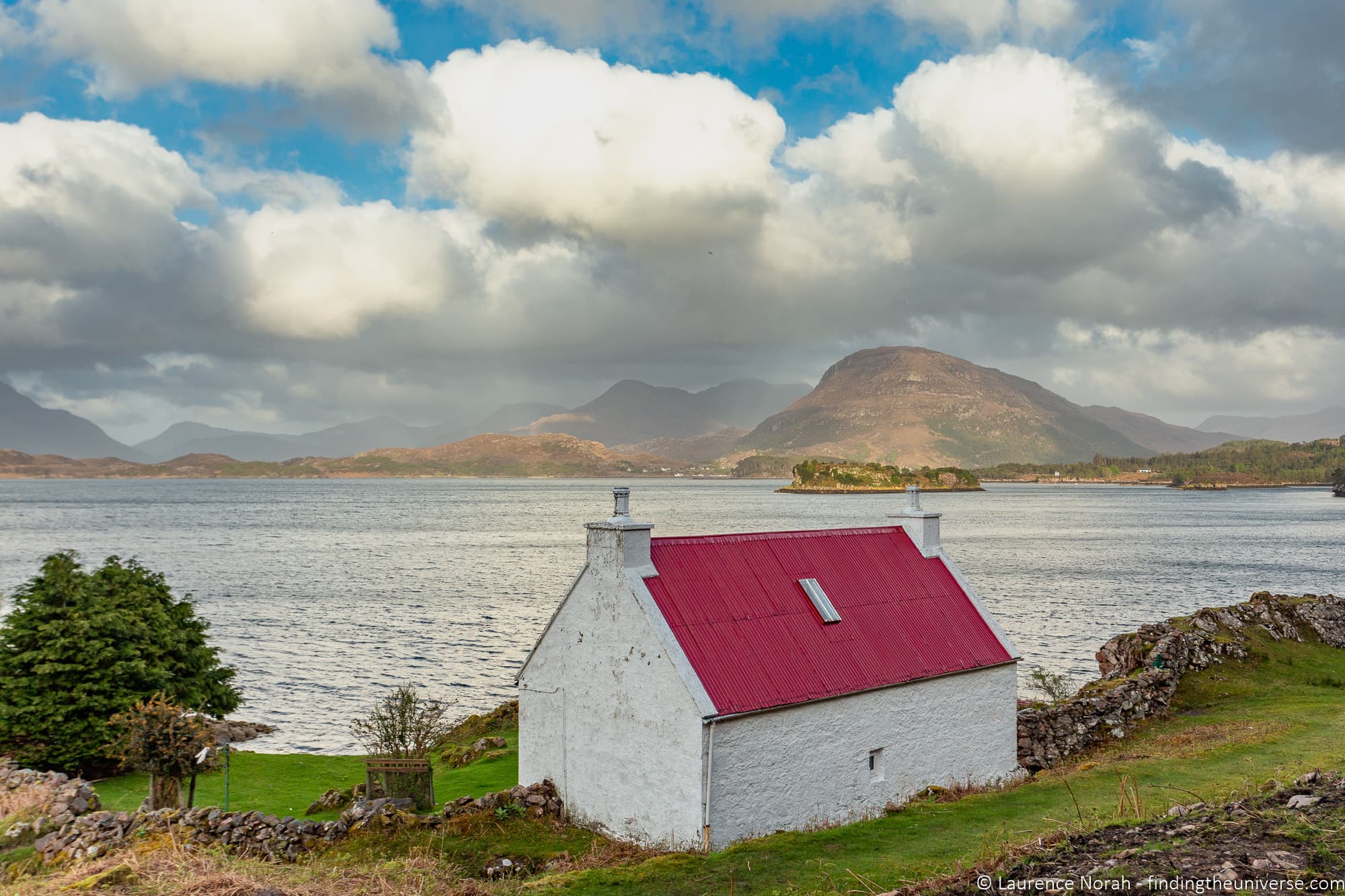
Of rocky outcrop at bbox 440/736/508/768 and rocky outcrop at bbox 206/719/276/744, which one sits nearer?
rocky outcrop at bbox 440/736/508/768

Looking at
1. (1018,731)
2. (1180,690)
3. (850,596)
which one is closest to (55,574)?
(850,596)

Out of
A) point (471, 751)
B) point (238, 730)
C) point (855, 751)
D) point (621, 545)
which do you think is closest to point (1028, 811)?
point (855, 751)

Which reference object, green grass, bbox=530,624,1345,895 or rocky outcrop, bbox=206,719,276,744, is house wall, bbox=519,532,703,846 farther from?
rocky outcrop, bbox=206,719,276,744

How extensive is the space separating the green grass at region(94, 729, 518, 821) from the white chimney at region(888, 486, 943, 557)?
1503 cm

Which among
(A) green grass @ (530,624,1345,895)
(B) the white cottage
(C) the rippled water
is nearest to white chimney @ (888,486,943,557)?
(B) the white cottage

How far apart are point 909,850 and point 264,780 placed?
2320 centimetres

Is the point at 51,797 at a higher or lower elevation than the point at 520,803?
lower

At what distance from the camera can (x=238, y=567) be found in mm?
101500

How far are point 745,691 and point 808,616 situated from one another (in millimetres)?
4013

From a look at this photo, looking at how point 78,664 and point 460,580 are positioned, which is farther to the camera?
point 460,580

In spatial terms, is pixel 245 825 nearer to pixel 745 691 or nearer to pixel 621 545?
pixel 621 545

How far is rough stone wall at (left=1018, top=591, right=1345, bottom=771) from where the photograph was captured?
2741 cm

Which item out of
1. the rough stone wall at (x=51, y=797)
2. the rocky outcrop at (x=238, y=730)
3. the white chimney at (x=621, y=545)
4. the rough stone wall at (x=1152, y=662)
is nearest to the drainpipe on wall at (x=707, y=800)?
the white chimney at (x=621, y=545)

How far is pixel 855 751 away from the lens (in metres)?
21.1
